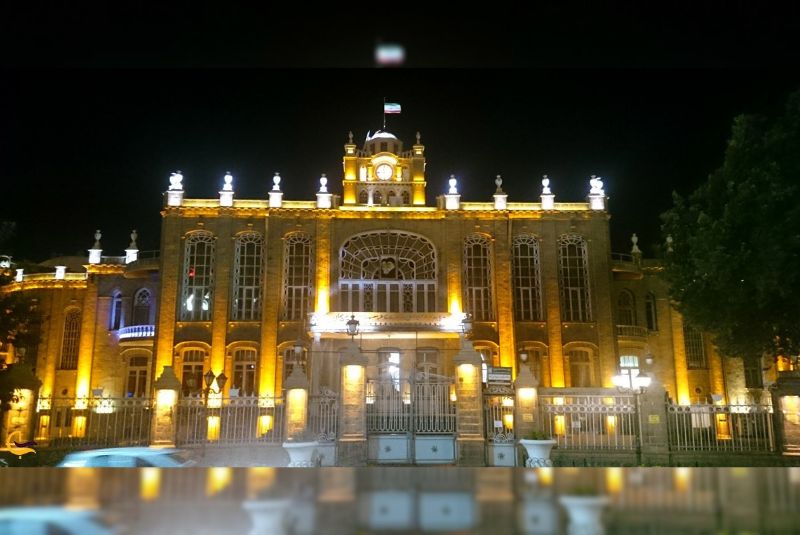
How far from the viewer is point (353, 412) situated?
1717 cm

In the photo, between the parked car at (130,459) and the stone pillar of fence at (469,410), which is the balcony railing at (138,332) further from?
the parked car at (130,459)

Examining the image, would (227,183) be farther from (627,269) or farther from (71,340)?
(627,269)

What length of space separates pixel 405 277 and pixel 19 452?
1896cm

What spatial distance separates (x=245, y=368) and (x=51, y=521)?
102 ft

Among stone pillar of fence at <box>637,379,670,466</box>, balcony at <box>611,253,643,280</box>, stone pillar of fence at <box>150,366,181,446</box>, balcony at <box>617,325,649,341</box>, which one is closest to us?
stone pillar of fence at <box>637,379,670,466</box>

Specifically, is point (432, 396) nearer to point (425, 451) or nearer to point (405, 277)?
point (425, 451)

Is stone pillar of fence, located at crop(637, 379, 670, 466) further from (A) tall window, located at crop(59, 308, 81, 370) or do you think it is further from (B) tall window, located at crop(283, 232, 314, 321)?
(A) tall window, located at crop(59, 308, 81, 370)

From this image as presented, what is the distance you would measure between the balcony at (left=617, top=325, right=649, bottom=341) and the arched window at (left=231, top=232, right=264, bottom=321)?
734 inches

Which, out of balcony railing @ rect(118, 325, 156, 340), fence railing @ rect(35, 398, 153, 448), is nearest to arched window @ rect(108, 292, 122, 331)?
balcony railing @ rect(118, 325, 156, 340)

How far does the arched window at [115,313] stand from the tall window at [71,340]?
2.54 metres

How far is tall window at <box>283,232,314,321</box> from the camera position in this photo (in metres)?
32.2

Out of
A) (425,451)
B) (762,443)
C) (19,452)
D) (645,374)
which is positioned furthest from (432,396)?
(19,452)

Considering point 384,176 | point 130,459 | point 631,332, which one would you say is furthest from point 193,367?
point 631,332

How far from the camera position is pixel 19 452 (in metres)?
17.7
